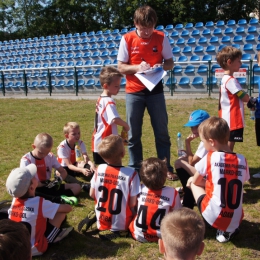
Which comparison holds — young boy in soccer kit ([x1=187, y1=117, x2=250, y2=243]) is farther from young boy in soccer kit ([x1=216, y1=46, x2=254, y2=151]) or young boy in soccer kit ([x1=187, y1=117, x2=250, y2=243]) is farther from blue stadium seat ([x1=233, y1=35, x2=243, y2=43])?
blue stadium seat ([x1=233, y1=35, x2=243, y2=43])

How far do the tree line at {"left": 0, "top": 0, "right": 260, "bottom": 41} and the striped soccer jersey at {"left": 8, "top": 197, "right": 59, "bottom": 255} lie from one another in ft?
81.7

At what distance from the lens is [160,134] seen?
14.7 ft

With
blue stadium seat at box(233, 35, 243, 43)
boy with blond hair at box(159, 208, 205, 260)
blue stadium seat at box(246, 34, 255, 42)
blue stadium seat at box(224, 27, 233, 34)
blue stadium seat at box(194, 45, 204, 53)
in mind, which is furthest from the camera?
blue stadium seat at box(224, 27, 233, 34)

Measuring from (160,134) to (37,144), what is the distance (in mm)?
1526

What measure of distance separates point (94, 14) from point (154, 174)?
32304mm

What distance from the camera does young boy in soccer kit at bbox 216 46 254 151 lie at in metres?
4.23

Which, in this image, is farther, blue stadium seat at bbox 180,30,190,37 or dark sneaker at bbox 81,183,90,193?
blue stadium seat at bbox 180,30,190,37

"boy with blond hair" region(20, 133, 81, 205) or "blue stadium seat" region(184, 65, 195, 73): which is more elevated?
"blue stadium seat" region(184, 65, 195, 73)

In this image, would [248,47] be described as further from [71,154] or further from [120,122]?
[120,122]

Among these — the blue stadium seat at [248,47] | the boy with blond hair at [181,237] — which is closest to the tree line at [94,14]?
the blue stadium seat at [248,47]

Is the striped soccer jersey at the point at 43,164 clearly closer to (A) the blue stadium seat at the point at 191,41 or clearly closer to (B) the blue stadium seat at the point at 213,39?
(B) the blue stadium seat at the point at 213,39

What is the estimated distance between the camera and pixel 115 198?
3.15m

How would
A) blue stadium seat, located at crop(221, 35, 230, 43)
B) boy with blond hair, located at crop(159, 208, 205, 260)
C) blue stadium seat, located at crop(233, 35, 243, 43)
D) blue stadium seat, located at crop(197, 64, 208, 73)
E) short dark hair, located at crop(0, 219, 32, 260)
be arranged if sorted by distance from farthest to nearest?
1. blue stadium seat, located at crop(221, 35, 230, 43)
2. blue stadium seat, located at crop(233, 35, 243, 43)
3. blue stadium seat, located at crop(197, 64, 208, 73)
4. boy with blond hair, located at crop(159, 208, 205, 260)
5. short dark hair, located at crop(0, 219, 32, 260)

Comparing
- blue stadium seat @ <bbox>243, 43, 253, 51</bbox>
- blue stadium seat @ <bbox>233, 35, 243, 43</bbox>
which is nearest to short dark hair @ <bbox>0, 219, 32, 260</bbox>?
blue stadium seat @ <bbox>243, 43, 253, 51</bbox>
